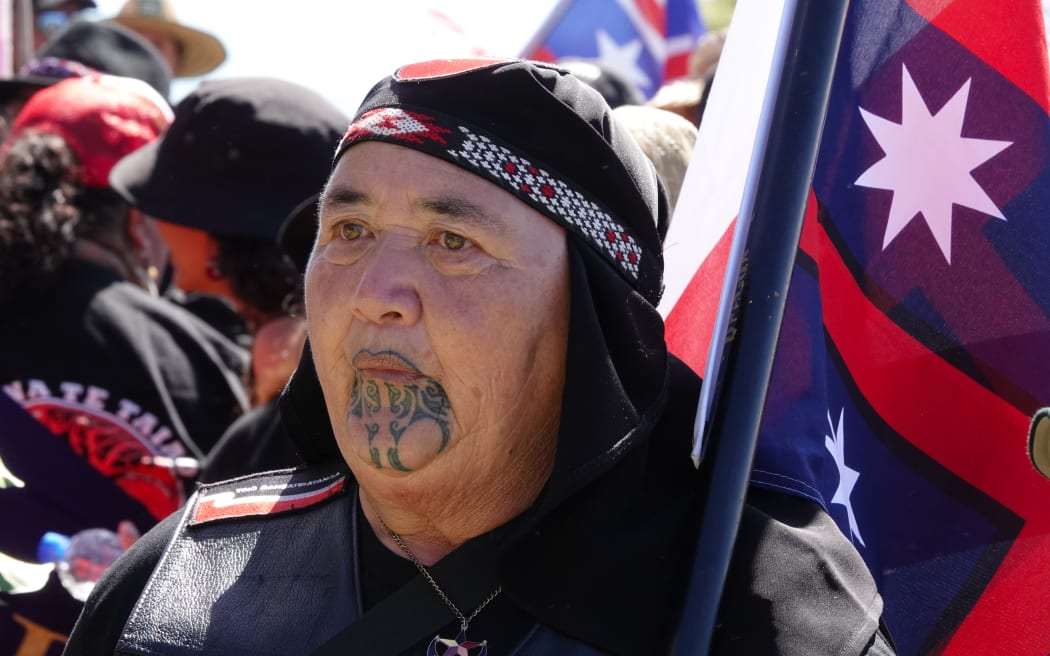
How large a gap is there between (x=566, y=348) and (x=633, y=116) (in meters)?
1.27

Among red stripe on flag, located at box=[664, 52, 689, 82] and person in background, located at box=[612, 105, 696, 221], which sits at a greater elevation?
person in background, located at box=[612, 105, 696, 221]

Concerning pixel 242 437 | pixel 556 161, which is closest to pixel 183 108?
pixel 242 437

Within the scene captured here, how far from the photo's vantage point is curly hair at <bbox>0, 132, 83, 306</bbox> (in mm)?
3840

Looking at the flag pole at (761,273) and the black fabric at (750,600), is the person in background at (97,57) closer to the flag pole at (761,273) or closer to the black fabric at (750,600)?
the black fabric at (750,600)

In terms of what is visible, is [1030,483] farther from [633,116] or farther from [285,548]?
[633,116]

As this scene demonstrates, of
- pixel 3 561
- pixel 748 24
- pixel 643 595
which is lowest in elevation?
pixel 3 561

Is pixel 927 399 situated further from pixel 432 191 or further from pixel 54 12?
pixel 54 12

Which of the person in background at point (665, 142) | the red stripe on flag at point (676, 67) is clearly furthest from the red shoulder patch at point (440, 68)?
the red stripe on flag at point (676, 67)

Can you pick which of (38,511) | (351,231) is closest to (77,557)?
(38,511)

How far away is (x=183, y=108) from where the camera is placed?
402cm

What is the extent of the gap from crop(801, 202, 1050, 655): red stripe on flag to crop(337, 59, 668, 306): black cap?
12.3 inches

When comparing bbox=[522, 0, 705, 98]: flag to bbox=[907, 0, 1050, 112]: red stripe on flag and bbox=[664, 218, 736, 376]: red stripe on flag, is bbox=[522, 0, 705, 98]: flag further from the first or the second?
bbox=[907, 0, 1050, 112]: red stripe on flag

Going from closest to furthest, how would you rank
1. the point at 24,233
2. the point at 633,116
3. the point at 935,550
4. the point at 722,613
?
the point at 722,613 < the point at 935,550 < the point at 633,116 < the point at 24,233

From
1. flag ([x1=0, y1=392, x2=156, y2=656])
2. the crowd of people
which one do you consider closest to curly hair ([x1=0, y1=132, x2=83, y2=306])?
flag ([x1=0, y1=392, x2=156, y2=656])
